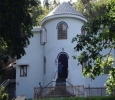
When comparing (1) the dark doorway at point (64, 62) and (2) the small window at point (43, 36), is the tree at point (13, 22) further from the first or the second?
(2) the small window at point (43, 36)

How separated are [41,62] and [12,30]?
15584 millimetres

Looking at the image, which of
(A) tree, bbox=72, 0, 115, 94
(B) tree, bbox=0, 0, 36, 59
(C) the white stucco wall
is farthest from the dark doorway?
(A) tree, bbox=72, 0, 115, 94

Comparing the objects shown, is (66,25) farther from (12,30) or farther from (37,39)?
(12,30)

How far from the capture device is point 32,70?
3344cm

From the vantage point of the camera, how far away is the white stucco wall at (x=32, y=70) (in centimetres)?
3309

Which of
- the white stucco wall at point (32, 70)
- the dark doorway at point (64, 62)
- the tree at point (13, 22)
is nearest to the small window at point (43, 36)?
the white stucco wall at point (32, 70)

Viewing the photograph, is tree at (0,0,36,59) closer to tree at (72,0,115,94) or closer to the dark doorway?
tree at (72,0,115,94)

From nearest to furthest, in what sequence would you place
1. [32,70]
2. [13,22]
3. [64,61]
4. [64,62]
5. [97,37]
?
[97,37] < [13,22] < [64,61] < [64,62] < [32,70]

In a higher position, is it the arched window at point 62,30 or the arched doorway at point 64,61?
the arched window at point 62,30

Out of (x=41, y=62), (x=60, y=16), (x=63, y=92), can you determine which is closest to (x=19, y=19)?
(x=63, y=92)

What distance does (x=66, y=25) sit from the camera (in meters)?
31.2

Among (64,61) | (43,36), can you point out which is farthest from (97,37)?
(43,36)

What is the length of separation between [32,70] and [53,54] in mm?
3983

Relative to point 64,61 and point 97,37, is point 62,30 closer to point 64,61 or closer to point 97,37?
point 64,61
